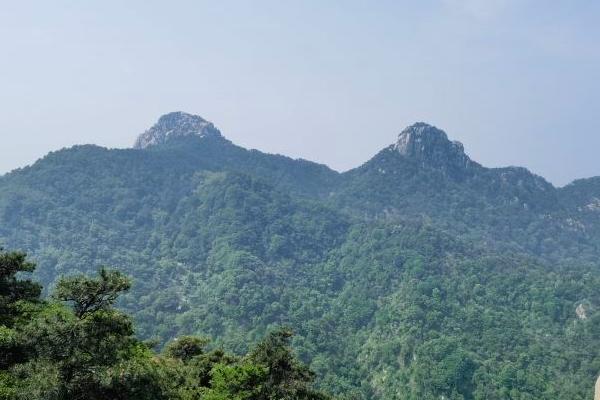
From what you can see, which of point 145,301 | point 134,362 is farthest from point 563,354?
point 134,362

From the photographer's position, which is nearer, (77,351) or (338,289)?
(77,351)

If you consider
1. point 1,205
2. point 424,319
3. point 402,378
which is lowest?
point 402,378

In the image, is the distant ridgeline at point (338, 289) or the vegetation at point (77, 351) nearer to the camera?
the vegetation at point (77, 351)

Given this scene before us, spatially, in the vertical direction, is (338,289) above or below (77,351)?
below

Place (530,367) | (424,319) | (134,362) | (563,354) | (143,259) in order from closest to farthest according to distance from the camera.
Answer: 1. (134,362)
2. (530,367)
3. (563,354)
4. (424,319)
5. (143,259)

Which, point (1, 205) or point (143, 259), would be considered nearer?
point (143, 259)

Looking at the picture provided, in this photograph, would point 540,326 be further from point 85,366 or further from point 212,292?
point 85,366

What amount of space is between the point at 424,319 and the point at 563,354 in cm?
2613

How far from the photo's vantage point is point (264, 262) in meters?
163

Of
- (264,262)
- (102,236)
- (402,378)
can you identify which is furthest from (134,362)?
(102,236)

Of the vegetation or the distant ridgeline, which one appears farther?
the distant ridgeline

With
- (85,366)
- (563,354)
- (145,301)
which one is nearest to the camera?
(85,366)

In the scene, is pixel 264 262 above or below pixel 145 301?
above

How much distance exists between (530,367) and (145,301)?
80.1 m
